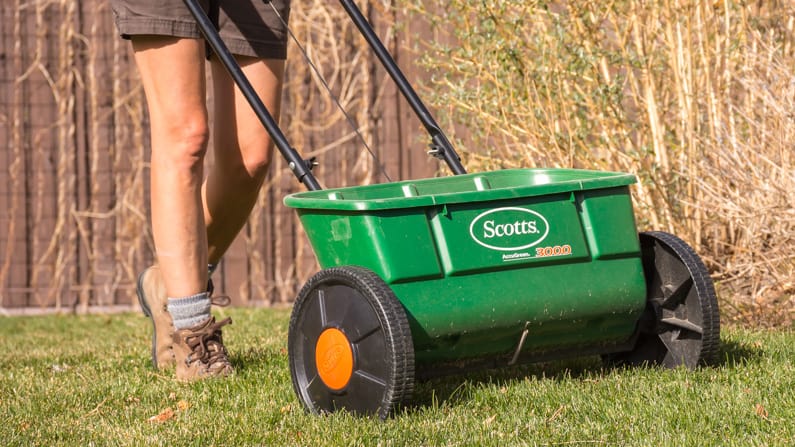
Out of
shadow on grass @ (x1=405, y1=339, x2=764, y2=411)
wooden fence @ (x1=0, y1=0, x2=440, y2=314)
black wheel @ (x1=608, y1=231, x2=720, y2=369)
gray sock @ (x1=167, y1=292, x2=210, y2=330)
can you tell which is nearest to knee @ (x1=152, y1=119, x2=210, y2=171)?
gray sock @ (x1=167, y1=292, x2=210, y2=330)

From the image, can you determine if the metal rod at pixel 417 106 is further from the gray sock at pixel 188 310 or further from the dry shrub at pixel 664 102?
the dry shrub at pixel 664 102

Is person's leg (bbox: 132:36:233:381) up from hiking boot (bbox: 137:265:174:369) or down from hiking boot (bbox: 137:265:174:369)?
up

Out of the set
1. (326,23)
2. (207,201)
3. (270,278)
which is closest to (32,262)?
(270,278)

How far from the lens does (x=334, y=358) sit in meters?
2.64

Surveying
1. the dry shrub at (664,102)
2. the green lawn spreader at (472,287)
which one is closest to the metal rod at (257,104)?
the green lawn spreader at (472,287)

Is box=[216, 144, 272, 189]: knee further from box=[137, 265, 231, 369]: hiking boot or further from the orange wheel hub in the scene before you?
the orange wheel hub

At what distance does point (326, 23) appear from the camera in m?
6.54

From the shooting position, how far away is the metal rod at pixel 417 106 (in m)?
3.21

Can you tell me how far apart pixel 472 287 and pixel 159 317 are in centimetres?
136

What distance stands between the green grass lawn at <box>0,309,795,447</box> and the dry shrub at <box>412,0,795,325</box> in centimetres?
59

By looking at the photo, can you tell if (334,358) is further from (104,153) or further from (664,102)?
(104,153)

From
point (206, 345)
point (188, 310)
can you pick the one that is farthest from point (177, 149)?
point (206, 345)

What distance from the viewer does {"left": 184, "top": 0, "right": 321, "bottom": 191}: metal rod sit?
2.84 meters

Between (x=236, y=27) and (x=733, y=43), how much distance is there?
201 cm
